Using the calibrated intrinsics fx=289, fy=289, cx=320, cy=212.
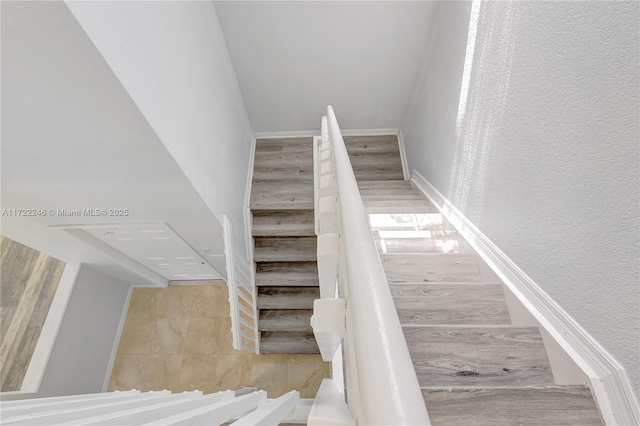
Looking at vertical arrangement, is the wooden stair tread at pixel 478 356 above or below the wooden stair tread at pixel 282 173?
below

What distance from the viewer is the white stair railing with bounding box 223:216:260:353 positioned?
205 centimetres

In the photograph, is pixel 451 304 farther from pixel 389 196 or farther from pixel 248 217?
pixel 248 217

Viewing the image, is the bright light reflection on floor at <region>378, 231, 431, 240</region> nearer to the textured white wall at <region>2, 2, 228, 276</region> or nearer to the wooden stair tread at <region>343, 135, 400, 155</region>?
the textured white wall at <region>2, 2, 228, 276</region>

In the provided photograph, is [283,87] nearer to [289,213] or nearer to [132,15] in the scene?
[289,213]

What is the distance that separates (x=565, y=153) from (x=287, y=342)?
2.65 meters

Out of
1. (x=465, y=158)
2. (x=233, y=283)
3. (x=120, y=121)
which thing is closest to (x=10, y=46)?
(x=120, y=121)

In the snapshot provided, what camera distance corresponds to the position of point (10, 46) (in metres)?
0.82

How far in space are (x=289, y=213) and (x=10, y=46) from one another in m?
2.54

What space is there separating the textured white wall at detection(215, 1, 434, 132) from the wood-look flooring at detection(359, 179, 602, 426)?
79.3 inches

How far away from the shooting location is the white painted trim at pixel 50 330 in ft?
7.32

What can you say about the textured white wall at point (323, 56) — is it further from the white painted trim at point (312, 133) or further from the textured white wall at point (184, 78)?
the textured white wall at point (184, 78)

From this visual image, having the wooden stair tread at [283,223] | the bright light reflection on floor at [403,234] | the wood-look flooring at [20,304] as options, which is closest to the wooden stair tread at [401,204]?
the bright light reflection on floor at [403,234]

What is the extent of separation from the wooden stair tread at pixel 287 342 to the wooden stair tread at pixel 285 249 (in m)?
0.73

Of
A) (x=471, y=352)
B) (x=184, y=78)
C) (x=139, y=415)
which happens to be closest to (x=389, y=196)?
(x=471, y=352)
